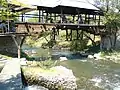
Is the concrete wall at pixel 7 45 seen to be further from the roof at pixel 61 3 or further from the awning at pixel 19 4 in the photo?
the roof at pixel 61 3

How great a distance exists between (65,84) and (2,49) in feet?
44.9

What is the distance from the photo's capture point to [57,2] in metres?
27.1

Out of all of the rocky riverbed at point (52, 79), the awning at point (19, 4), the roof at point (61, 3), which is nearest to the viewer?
the awning at point (19, 4)

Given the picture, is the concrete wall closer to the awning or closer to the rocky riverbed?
the awning

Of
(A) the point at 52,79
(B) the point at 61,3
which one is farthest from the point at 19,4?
(B) the point at 61,3

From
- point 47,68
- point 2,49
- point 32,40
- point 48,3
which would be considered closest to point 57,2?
point 48,3

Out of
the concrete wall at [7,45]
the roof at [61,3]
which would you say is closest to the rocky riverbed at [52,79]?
the concrete wall at [7,45]

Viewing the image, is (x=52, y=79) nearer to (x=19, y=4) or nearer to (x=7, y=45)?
(x=19, y=4)

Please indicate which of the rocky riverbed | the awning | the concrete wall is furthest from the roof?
the rocky riverbed

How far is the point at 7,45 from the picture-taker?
2522 centimetres

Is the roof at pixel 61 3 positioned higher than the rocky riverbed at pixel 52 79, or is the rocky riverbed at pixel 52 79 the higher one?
the roof at pixel 61 3

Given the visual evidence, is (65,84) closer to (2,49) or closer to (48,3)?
(2,49)

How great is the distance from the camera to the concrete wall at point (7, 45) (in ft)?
81.8

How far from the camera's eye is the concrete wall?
24.9 metres
